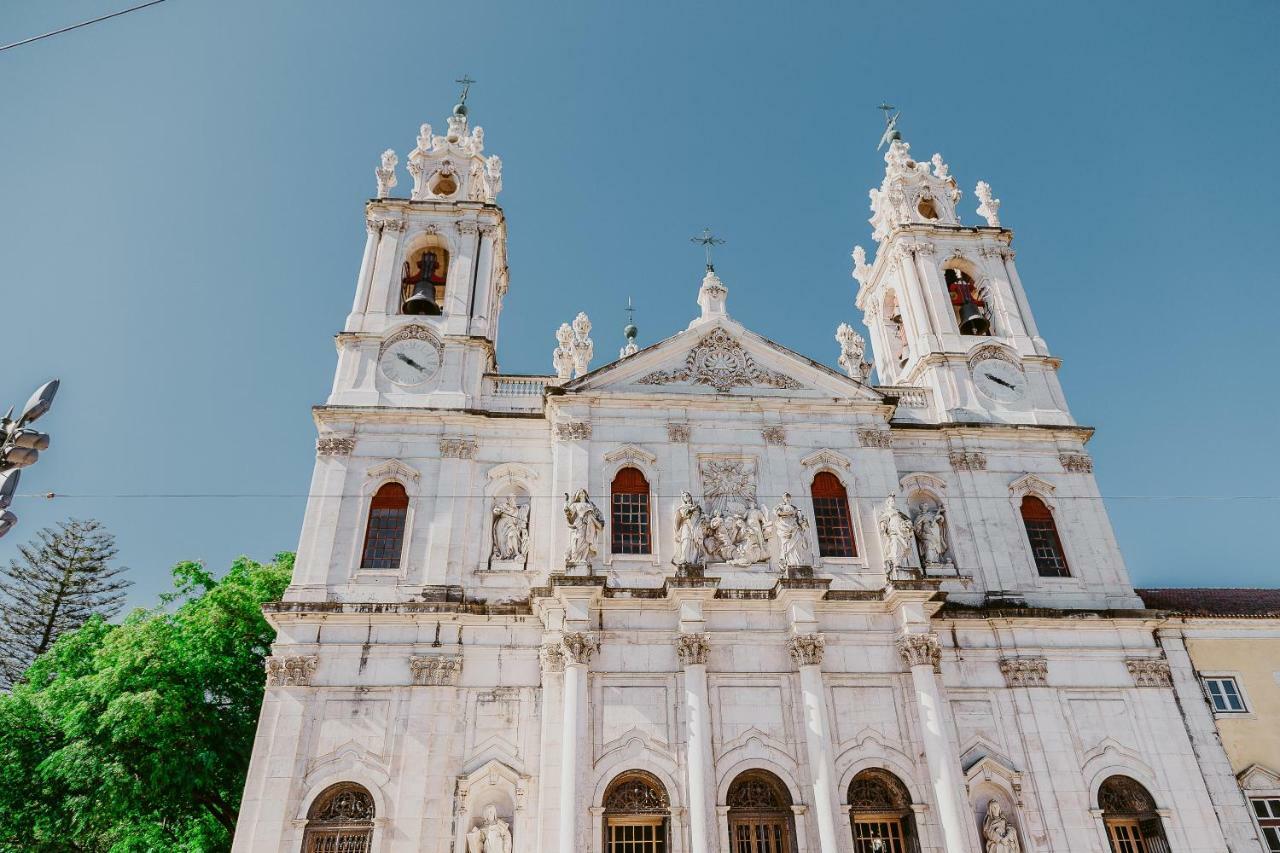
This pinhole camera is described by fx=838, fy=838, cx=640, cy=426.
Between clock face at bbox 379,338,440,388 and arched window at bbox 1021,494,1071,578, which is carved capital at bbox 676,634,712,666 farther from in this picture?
clock face at bbox 379,338,440,388

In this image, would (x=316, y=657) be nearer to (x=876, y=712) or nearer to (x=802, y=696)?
(x=802, y=696)

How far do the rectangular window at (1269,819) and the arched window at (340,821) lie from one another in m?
19.6

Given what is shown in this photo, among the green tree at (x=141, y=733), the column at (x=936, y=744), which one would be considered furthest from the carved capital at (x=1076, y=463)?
the green tree at (x=141, y=733)

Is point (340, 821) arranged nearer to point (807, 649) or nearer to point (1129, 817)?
point (807, 649)

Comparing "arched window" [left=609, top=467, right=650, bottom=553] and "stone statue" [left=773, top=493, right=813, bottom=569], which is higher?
"arched window" [left=609, top=467, right=650, bottom=553]

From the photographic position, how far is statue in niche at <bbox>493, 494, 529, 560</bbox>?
20453 mm

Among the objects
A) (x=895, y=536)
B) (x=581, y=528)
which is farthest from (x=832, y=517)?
(x=581, y=528)

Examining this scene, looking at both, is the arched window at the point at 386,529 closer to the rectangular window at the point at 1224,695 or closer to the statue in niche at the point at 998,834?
the statue in niche at the point at 998,834

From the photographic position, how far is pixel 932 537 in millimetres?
21688

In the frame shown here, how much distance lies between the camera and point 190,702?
2123 cm

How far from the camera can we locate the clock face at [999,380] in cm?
2488

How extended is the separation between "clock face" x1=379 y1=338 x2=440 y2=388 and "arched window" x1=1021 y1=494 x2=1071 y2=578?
16675mm

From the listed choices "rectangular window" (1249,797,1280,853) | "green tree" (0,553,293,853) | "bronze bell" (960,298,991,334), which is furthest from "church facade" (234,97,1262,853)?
"green tree" (0,553,293,853)

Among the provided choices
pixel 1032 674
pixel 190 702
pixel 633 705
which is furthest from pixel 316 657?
pixel 1032 674
